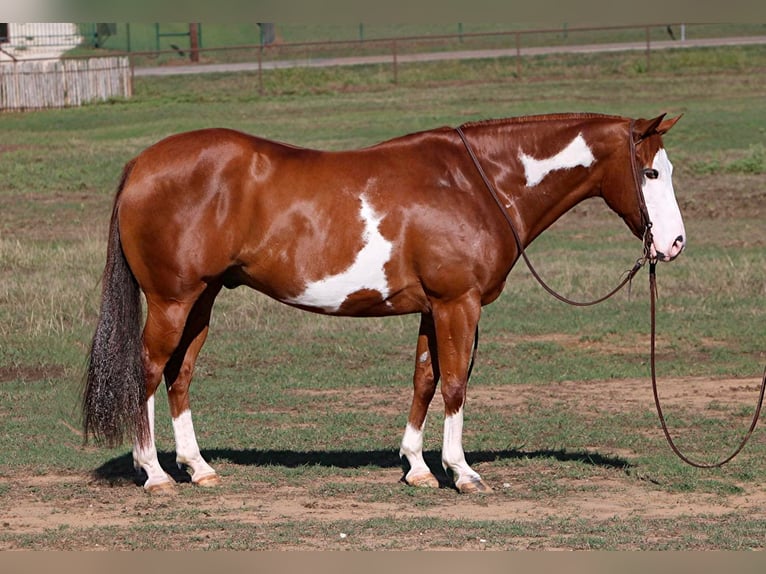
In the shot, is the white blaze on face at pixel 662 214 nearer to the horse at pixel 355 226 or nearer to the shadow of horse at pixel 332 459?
the horse at pixel 355 226

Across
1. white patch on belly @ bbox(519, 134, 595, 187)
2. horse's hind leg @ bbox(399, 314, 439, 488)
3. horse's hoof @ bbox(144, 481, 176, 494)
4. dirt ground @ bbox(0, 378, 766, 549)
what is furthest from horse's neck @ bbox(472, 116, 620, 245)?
horse's hoof @ bbox(144, 481, 176, 494)

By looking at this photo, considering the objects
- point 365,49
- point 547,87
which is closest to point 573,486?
point 547,87

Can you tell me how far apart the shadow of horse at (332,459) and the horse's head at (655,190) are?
1.69m

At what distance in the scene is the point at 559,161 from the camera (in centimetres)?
794

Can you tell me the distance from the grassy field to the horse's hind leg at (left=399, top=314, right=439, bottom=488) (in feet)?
0.78

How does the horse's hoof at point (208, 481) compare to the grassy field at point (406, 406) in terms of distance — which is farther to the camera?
the horse's hoof at point (208, 481)

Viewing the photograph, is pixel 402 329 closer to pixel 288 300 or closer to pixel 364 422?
pixel 364 422

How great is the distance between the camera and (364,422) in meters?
9.88

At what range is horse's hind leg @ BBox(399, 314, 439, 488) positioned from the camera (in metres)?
8.19

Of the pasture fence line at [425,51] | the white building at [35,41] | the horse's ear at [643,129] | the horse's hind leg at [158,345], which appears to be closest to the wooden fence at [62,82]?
the pasture fence line at [425,51]

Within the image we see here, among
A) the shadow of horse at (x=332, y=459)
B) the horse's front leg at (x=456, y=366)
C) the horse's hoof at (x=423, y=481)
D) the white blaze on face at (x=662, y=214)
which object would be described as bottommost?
the shadow of horse at (x=332, y=459)

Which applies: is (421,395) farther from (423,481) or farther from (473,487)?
(473,487)

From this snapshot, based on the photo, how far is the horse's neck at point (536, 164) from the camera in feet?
26.0

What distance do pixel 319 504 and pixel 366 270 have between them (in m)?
1.42
